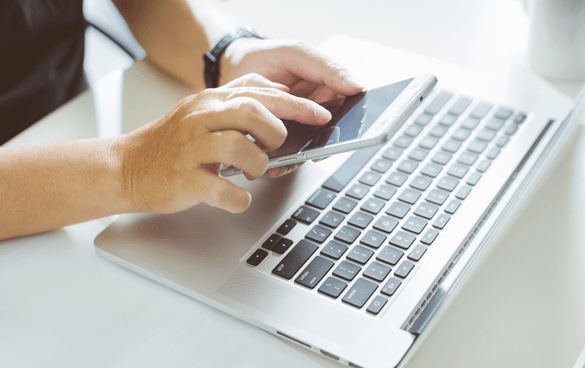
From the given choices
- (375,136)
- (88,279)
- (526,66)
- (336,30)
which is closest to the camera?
(375,136)

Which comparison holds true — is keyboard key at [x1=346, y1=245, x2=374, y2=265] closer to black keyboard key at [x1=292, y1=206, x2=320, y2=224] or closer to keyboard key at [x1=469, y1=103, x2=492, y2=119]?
black keyboard key at [x1=292, y1=206, x2=320, y2=224]

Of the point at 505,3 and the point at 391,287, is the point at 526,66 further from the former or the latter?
the point at 391,287

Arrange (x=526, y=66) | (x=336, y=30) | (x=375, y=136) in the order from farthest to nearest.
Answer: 1. (x=336, y=30)
2. (x=526, y=66)
3. (x=375, y=136)

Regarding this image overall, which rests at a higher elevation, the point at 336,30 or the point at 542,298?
the point at 336,30

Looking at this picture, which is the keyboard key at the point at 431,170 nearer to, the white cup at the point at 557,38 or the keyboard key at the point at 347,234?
the keyboard key at the point at 347,234

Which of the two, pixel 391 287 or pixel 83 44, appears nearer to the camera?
pixel 391 287

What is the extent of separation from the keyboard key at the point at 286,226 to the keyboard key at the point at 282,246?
0.01 meters

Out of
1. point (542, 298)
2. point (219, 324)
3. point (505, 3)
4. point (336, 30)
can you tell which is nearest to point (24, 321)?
point (219, 324)

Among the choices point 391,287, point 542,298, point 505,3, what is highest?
point 505,3

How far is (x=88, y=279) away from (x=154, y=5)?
1.70 ft

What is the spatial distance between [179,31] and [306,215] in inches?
17.8

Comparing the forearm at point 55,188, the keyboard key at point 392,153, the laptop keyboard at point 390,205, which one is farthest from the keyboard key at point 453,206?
the forearm at point 55,188

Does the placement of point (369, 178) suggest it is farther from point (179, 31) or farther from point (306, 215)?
point (179, 31)

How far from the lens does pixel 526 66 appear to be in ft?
2.95
